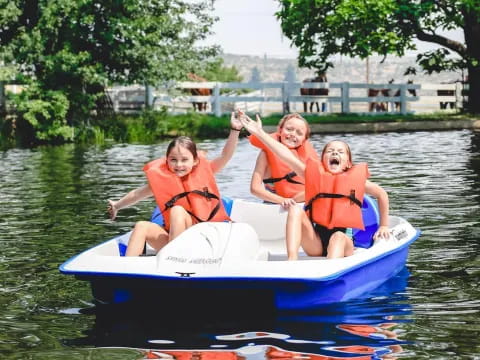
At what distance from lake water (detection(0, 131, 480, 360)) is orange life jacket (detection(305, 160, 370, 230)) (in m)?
0.54

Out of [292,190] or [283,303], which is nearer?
[283,303]

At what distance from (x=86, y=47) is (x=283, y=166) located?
786 inches

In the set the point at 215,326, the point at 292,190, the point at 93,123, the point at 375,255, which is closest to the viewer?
the point at 215,326

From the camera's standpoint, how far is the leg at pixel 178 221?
24.2ft

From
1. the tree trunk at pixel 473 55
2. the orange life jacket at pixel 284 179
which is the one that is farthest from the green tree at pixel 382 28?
the orange life jacket at pixel 284 179

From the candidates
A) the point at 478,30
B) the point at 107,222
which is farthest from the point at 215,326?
the point at 478,30

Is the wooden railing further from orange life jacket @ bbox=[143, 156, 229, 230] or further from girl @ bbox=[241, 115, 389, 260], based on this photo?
girl @ bbox=[241, 115, 389, 260]

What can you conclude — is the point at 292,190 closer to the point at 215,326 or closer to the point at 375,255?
the point at 375,255

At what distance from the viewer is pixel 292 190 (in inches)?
352

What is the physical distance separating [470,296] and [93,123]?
21.9 meters

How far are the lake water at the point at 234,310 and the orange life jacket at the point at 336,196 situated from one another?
1.78ft

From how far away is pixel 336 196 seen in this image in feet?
24.6

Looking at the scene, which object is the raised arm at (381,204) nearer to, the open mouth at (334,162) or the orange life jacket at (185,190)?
the open mouth at (334,162)

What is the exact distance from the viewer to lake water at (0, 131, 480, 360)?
5953 mm
